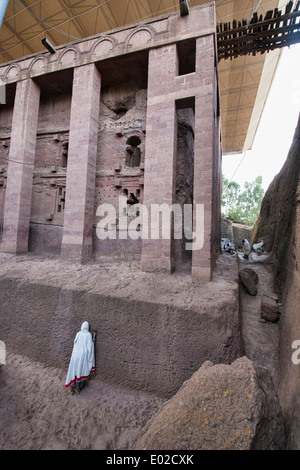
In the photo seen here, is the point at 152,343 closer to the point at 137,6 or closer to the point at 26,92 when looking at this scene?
the point at 26,92

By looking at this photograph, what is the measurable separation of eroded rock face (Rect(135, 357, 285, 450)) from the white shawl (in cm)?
179

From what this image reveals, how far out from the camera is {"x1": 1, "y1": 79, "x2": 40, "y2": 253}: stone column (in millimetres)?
6875

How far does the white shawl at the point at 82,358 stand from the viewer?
3.69 m

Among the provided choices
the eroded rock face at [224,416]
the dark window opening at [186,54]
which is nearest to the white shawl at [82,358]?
the eroded rock face at [224,416]

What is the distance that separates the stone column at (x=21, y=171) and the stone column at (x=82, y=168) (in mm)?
1873

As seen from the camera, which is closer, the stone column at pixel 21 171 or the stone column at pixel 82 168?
the stone column at pixel 82 168

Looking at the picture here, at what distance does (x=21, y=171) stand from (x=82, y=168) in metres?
2.42

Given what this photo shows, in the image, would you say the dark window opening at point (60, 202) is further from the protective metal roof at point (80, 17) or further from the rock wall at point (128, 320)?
the protective metal roof at point (80, 17)

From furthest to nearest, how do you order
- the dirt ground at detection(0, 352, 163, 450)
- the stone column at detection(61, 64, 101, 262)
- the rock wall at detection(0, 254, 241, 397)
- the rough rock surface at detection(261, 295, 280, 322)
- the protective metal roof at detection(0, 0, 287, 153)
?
the protective metal roof at detection(0, 0, 287, 153), the stone column at detection(61, 64, 101, 262), the rough rock surface at detection(261, 295, 280, 322), the rock wall at detection(0, 254, 241, 397), the dirt ground at detection(0, 352, 163, 450)

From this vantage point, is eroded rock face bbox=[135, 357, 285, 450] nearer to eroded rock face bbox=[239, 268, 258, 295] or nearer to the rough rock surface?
the rough rock surface

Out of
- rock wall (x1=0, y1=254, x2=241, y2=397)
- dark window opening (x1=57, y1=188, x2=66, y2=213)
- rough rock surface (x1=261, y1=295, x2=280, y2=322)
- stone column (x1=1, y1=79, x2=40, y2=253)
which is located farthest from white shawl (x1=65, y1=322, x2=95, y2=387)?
dark window opening (x1=57, y1=188, x2=66, y2=213)

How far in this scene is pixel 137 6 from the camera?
10062mm

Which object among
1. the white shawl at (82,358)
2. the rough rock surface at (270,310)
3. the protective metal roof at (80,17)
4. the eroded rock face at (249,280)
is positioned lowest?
the white shawl at (82,358)

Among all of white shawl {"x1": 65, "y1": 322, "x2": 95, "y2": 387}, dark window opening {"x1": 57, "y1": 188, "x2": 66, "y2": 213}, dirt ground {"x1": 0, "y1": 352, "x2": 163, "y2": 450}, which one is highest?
dark window opening {"x1": 57, "y1": 188, "x2": 66, "y2": 213}
